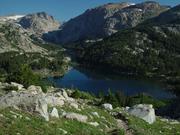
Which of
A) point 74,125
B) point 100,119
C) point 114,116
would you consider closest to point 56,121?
point 74,125

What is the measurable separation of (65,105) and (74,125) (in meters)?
8.25

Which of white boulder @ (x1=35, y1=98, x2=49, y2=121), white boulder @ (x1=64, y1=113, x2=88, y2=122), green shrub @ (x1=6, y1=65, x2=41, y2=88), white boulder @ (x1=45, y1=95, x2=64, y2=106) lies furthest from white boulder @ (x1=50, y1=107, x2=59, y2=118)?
green shrub @ (x1=6, y1=65, x2=41, y2=88)

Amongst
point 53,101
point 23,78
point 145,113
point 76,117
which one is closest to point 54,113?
point 76,117

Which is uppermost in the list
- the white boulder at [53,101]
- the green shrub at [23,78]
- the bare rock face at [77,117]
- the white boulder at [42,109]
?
the white boulder at [42,109]

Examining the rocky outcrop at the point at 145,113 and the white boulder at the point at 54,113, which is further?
the rocky outcrop at the point at 145,113

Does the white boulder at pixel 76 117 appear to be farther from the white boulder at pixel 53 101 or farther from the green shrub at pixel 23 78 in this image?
the green shrub at pixel 23 78

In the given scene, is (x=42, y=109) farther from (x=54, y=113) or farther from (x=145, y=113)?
(x=145, y=113)

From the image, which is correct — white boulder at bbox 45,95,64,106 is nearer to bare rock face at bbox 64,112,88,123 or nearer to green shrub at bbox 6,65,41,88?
bare rock face at bbox 64,112,88,123

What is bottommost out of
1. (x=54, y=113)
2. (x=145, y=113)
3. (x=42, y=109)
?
(x=145, y=113)

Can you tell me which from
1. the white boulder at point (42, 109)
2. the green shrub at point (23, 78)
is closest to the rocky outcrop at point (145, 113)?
the white boulder at point (42, 109)

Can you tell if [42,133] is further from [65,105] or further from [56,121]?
[65,105]

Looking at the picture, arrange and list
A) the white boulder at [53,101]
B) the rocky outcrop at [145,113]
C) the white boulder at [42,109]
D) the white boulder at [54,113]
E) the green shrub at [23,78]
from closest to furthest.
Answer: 1. the white boulder at [42,109]
2. the white boulder at [54,113]
3. the white boulder at [53,101]
4. the rocky outcrop at [145,113]
5. the green shrub at [23,78]

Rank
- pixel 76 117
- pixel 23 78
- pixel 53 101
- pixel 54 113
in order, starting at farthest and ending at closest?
pixel 23 78 → pixel 53 101 → pixel 76 117 → pixel 54 113

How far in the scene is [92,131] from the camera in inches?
1188
